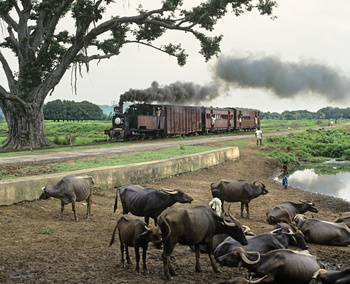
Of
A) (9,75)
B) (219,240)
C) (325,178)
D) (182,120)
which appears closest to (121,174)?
(219,240)

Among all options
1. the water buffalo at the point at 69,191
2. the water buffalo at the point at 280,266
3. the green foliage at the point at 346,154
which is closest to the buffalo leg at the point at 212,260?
the water buffalo at the point at 280,266

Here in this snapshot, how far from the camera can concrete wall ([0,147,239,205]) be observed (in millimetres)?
11086

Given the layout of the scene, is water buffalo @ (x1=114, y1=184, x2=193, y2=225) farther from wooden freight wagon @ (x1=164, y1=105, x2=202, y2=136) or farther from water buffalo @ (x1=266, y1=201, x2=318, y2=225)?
wooden freight wagon @ (x1=164, y1=105, x2=202, y2=136)

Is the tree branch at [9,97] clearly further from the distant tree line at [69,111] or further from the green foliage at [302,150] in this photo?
the distant tree line at [69,111]

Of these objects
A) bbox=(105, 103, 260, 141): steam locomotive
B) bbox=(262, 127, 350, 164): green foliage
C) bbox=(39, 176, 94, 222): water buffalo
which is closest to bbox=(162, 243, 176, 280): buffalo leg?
bbox=(39, 176, 94, 222): water buffalo

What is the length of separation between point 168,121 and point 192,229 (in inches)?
1294

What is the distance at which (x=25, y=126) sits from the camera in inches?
1142

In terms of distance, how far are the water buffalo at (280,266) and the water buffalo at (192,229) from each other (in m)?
0.64

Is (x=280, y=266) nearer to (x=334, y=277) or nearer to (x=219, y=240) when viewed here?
(x=334, y=277)

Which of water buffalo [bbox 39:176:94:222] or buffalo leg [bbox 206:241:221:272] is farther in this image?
water buffalo [bbox 39:176:94:222]

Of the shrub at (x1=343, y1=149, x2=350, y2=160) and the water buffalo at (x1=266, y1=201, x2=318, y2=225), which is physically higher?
the water buffalo at (x1=266, y1=201, x2=318, y2=225)

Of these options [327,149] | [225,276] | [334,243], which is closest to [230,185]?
[334,243]

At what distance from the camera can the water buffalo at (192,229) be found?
668 centimetres

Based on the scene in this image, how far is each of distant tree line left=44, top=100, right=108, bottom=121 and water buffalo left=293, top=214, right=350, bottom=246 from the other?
145 meters
